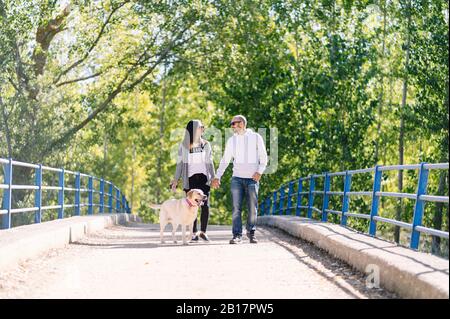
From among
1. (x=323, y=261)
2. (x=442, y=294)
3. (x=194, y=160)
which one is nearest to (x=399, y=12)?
(x=194, y=160)

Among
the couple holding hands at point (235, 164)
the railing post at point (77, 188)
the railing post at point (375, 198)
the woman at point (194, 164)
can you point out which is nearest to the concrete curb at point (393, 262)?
the railing post at point (375, 198)

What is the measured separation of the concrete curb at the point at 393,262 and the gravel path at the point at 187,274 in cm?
15

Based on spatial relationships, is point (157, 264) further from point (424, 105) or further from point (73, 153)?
point (73, 153)

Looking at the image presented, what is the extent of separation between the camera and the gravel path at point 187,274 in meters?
8.13

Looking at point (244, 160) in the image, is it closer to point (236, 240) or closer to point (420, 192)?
point (236, 240)

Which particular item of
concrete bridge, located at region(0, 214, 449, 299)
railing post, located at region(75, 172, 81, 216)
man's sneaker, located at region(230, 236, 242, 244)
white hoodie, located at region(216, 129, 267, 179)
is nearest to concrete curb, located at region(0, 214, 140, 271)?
concrete bridge, located at region(0, 214, 449, 299)

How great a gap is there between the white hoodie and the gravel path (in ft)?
3.88

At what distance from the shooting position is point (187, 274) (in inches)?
377

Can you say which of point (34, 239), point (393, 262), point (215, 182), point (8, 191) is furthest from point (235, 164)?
point (393, 262)

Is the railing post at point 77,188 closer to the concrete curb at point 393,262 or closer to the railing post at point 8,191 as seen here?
the railing post at point 8,191

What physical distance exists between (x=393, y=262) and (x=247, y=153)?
564cm

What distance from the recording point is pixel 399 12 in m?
39.6

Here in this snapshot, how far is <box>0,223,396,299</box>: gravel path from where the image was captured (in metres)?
8.13
